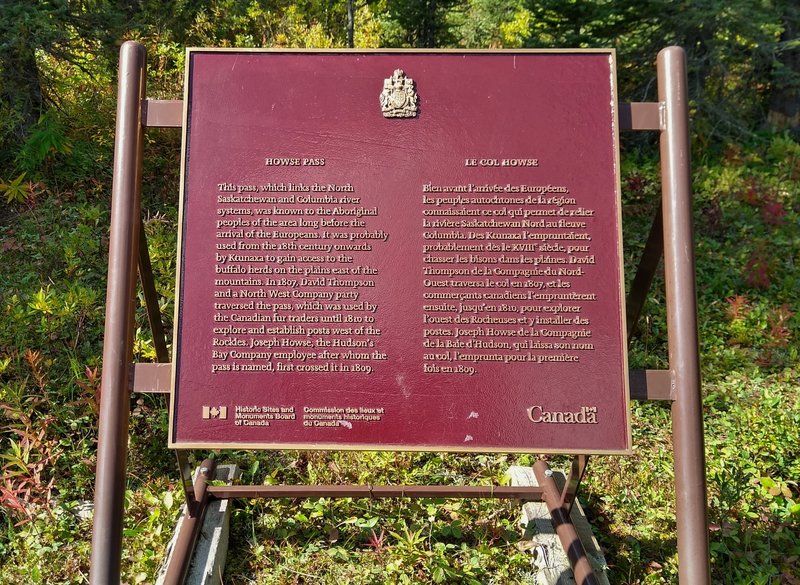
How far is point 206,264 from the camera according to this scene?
93.2 inches

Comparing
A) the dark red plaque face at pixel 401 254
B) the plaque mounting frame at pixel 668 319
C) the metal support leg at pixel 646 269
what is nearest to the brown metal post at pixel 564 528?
the plaque mounting frame at pixel 668 319

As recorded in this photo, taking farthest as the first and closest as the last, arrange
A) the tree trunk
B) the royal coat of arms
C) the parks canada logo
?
the tree trunk → the royal coat of arms → the parks canada logo

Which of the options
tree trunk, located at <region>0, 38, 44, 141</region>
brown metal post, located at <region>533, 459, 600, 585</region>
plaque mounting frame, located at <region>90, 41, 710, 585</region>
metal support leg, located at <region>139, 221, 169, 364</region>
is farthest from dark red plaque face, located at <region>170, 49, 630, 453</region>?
tree trunk, located at <region>0, 38, 44, 141</region>

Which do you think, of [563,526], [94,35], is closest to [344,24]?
[94,35]

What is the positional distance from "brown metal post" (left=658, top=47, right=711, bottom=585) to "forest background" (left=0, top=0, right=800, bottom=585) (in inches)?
44.3

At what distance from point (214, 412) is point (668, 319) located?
1.81 metres

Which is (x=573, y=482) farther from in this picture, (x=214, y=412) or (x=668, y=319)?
(x=214, y=412)

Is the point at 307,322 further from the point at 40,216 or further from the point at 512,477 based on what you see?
the point at 40,216

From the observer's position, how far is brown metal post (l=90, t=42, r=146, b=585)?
2094 millimetres

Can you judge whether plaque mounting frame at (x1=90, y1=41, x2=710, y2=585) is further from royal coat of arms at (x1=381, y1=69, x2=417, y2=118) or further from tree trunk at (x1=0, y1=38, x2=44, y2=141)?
tree trunk at (x1=0, y1=38, x2=44, y2=141)

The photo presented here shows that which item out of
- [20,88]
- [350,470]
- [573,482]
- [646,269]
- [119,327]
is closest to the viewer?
[119,327]

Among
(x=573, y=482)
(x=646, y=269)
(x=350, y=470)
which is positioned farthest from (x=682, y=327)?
(x=350, y=470)

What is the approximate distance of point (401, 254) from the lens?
240 centimetres

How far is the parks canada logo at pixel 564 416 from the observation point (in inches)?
91.0
